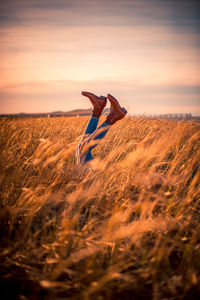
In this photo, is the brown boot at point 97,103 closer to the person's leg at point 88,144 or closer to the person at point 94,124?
the person at point 94,124

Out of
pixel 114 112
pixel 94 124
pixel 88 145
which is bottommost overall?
pixel 88 145

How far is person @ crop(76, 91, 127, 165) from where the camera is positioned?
74.9 inches

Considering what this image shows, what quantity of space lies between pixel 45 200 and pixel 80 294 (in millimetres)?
582

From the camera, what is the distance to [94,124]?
6.89ft

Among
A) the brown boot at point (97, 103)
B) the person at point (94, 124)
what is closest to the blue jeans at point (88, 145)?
the person at point (94, 124)

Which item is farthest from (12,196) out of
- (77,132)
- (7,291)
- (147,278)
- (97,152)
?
(77,132)

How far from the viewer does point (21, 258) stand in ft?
3.59

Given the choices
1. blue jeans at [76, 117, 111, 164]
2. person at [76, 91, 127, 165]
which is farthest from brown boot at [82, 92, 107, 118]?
blue jeans at [76, 117, 111, 164]

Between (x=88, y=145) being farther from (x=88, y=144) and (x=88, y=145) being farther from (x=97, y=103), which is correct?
(x=97, y=103)

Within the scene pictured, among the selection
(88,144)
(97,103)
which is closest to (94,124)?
(97,103)

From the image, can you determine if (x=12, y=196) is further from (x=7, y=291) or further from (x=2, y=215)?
(x=7, y=291)

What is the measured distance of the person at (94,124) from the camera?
74.9 inches

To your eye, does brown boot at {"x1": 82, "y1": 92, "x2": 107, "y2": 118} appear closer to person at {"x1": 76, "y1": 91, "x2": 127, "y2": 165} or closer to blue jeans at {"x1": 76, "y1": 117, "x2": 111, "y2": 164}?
person at {"x1": 76, "y1": 91, "x2": 127, "y2": 165}

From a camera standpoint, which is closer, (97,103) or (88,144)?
(88,144)
